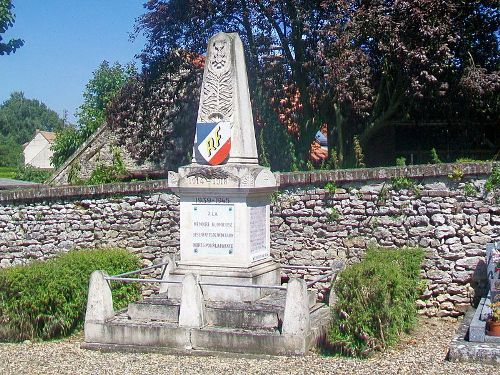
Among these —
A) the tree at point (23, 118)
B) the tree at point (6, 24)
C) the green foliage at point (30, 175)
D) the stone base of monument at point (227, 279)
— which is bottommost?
the stone base of monument at point (227, 279)

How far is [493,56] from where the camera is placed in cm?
1652

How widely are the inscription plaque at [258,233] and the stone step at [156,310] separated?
1.29 meters

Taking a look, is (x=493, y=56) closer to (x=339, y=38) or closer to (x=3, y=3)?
(x=339, y=38)

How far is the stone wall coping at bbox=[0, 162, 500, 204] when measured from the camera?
12.1m

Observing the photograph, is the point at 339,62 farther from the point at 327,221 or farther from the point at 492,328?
the point at 492,328

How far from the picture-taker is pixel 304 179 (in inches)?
517

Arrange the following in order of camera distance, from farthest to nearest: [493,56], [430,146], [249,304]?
1. [430,146]
2. [493,56]
3. [249,304]

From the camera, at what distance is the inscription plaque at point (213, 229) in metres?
10.3

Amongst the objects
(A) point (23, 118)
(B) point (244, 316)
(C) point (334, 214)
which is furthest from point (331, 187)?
(A) point (23, 118)

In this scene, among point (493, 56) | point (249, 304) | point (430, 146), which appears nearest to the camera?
point (249, 304)

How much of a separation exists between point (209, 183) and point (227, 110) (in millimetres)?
1039

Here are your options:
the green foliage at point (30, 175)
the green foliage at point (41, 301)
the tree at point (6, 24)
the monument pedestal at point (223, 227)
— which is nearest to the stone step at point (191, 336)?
the monument pedestal at point (223, 227)

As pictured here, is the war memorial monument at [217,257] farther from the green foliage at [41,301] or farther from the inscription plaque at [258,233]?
the green foliage at [41,301]

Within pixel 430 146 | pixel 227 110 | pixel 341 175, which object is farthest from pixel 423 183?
pixel 430 146
